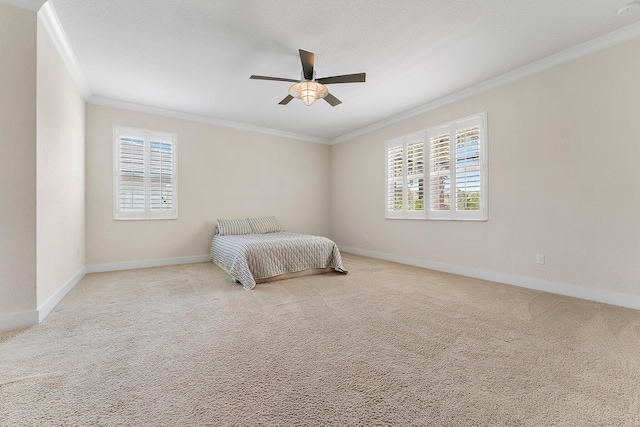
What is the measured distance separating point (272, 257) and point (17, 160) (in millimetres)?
2630

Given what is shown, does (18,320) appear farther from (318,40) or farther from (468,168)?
(468,168)

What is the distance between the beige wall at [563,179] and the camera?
2662 millimetres

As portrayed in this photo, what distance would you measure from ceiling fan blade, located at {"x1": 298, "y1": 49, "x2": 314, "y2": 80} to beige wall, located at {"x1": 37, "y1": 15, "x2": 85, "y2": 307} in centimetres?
238

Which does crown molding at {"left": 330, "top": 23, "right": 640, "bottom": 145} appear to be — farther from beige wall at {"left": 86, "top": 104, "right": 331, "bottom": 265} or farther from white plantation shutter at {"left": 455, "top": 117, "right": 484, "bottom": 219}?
beige wall at {"left": 86, "top": 104, "right": 331, "bottom": 265}

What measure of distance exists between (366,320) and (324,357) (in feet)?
2.38

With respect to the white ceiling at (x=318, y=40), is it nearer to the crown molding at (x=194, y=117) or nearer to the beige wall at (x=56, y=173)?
the crown molding at (x=194, y=117)

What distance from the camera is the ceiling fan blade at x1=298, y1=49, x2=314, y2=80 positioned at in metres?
2.55

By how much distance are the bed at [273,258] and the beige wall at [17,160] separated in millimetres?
1909

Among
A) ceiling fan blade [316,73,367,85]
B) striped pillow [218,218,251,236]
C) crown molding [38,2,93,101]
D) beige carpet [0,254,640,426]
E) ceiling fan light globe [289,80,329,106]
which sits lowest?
beige carpet [0,254,640,426]

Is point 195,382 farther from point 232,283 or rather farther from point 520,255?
point 520,255

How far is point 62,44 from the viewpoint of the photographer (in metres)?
2.81

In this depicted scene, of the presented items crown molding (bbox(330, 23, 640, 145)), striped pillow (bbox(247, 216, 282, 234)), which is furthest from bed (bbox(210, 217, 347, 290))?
crown molding (bbox(330, 23, 640, 145))

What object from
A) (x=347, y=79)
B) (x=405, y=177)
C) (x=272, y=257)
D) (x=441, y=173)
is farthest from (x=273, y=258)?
(x=441, y=173)

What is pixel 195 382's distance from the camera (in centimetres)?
148
